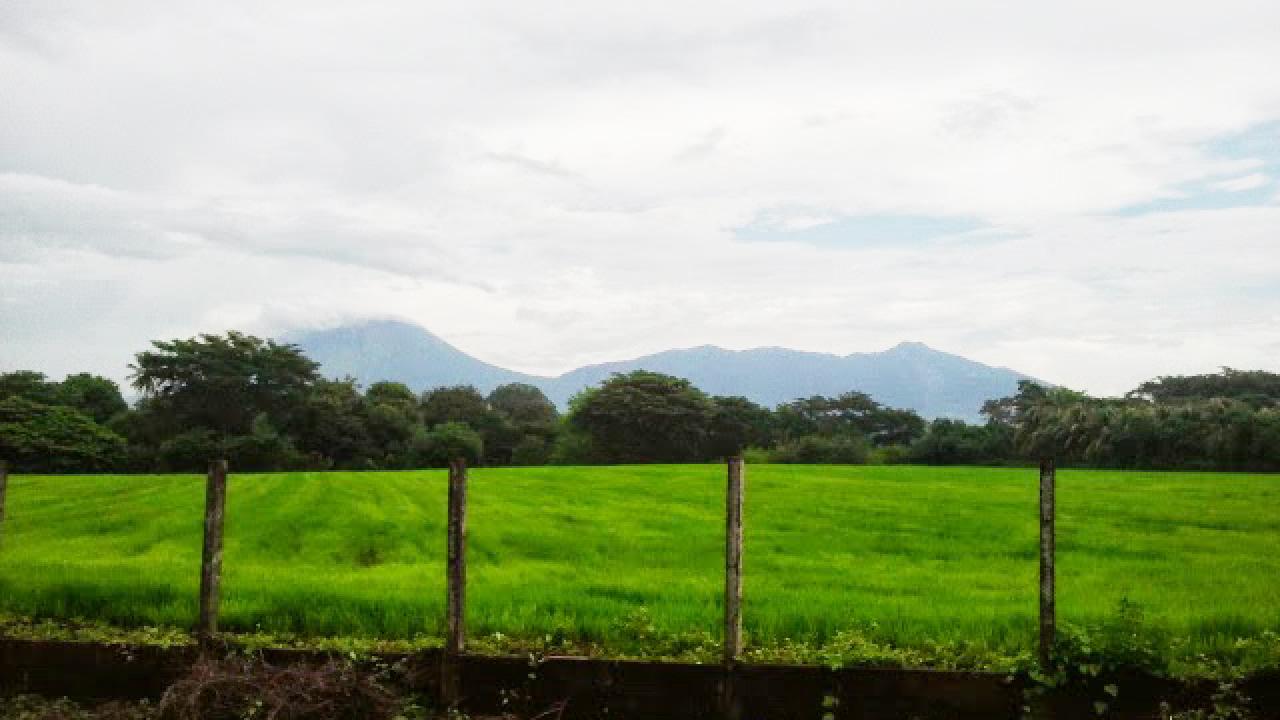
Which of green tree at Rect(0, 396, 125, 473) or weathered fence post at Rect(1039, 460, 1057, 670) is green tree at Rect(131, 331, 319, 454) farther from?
weathered fence post at Rect(1039, 460, 1057, 670)

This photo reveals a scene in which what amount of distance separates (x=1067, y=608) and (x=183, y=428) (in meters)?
71.3

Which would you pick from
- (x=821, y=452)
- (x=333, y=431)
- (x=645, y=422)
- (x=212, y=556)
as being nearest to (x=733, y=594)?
(x=212, y=556)

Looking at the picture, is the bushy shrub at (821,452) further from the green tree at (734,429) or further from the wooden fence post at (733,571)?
the wooden fence post at (733,571)

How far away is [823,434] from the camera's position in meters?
89.4

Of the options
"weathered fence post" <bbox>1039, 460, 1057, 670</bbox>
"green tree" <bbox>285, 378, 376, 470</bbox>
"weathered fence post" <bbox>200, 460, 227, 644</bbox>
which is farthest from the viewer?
"green tree" <bbox>285, 378, 376, 470</bbox>

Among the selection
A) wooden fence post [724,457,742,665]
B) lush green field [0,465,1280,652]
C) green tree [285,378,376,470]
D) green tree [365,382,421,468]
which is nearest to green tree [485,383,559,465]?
green tree [365,382,421,468]

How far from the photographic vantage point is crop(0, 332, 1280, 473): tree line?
64.2m

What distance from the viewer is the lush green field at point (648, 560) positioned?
1014 cm

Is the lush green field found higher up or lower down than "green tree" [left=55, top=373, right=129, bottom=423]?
lower down

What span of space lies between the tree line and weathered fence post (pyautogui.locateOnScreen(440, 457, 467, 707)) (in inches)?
2313

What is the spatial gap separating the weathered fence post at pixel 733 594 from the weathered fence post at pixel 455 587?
222cm

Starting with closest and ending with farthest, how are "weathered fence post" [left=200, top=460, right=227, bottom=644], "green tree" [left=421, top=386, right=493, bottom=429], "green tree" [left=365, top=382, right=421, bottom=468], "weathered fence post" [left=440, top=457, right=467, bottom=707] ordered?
"weathered fence post" [left=440, top=457, right=467, bottom=707]
"weathered fence post" [left=200, top=460, right=227, bottom=644]
"green tree" [left=365, top=382, right=421, bottom=468]
"green tree" [left=421, top=386, right=493, bottom=429]

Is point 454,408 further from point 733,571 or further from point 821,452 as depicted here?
point 733,571

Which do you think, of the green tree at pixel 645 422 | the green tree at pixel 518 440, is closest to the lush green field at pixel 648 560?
the green tree at pixel 518 440
